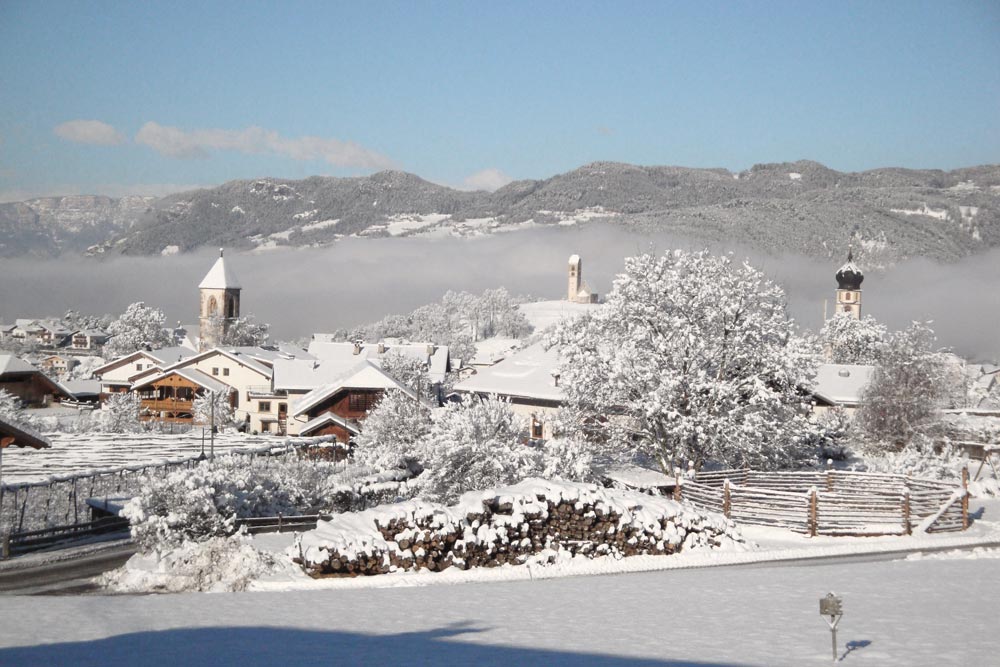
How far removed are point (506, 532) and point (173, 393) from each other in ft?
205

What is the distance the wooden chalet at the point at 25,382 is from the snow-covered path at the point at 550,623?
57482mm

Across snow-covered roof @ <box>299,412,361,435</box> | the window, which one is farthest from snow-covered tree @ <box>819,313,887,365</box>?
snow-covered roof @ <box>299,412,361,435</box>

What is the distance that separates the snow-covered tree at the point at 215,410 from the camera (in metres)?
71.2

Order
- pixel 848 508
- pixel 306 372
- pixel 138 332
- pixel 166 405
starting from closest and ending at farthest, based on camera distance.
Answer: pixel 848 508, pixel 306 372, pixel 166 405, pixel 138 332

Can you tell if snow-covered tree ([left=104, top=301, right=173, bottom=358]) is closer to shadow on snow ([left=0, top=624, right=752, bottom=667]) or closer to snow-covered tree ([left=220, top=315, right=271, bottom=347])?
snow-covered tree ([left=220, top=315, right=271, bottom=347])

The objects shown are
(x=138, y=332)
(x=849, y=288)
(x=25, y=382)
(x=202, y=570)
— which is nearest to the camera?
(x=202, y=570)

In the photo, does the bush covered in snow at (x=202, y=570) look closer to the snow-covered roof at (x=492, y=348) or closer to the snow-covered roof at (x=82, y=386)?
the snow-covered roof at (x=82, y=386)

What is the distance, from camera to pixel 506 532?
68.0ft

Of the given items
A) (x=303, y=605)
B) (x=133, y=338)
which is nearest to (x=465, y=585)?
(x=303, y=605)

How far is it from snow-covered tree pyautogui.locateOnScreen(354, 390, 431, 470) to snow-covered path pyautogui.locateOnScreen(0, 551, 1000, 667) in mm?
21409

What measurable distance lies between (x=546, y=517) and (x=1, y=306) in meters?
179

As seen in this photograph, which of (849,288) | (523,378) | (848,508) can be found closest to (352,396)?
(523,378)

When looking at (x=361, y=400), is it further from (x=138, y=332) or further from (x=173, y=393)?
(x=138, y=332)

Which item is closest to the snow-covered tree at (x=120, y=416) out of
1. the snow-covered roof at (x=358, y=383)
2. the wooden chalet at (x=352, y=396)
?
the snow-covered roof at (x=358, y=383)
